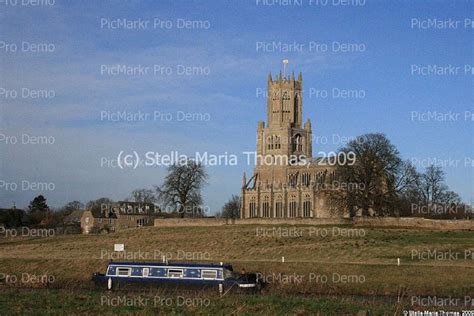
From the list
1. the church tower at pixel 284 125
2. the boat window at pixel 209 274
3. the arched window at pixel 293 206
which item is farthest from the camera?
the church tower at pixel 284 125

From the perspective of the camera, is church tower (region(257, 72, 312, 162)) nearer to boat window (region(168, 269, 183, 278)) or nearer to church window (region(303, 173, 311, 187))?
Result: church window (region(303, 173, 311, 187))

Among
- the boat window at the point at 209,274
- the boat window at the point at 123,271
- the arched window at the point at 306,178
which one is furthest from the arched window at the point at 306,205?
the boat window at the point at 209,274

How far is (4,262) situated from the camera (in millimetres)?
55438

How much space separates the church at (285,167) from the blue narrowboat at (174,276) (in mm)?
73753

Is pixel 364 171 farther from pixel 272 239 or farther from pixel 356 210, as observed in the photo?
pixel 272 239

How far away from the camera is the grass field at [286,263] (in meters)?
28.3

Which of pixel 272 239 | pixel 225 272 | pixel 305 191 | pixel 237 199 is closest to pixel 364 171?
pixel 272 239

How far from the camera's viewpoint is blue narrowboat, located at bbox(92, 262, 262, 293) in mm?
36469

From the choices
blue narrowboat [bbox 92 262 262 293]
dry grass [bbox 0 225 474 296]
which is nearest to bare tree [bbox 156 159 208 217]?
dry grass [bbox 0 225 474 296]

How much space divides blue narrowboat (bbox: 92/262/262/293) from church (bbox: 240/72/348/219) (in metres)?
73.8

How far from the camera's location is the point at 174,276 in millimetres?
37781

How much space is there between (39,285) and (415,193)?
58.7 metres

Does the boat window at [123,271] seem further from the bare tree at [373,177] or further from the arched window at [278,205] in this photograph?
the arched window at [278,205]

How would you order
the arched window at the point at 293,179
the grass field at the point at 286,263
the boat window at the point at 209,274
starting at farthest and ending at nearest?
the arched window at the point at 293,179, the boat window at the point at 209,274, the grass field at the point at 286,263
